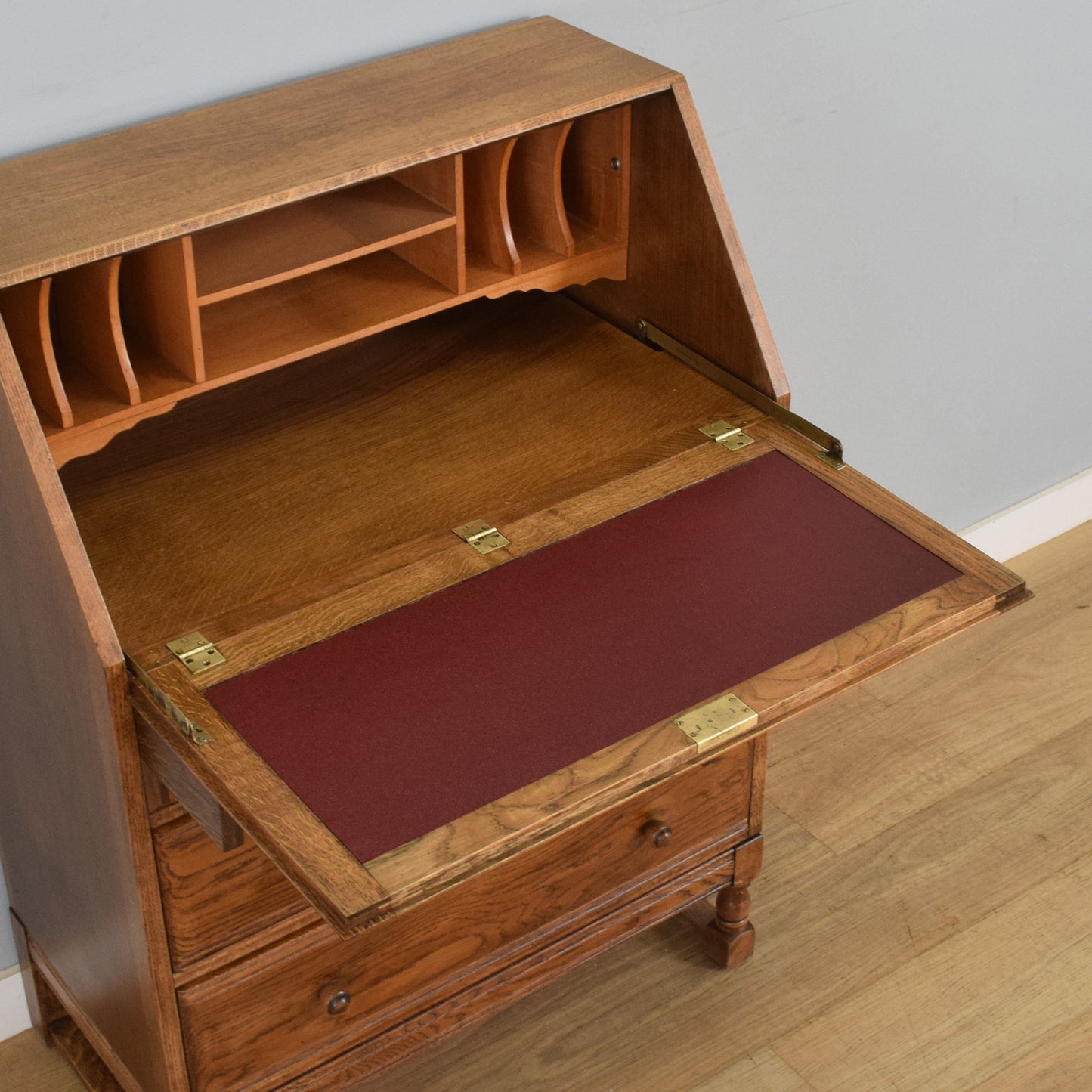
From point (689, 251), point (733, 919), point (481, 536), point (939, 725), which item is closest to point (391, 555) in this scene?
→ point (481, 536)

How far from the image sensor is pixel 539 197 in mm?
1942

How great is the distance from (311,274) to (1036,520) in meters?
1.99

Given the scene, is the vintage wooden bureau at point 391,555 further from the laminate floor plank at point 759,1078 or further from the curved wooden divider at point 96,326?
the laminate floor plank at point 759,1078

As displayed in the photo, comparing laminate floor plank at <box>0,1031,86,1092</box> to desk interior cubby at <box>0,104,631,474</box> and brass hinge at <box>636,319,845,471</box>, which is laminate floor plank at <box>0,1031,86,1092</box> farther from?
brass hinge at <box>636,319,845,471</box>

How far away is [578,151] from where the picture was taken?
204 centimetres

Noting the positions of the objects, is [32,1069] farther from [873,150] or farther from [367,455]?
[873,150]

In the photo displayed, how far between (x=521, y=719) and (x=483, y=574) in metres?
0.24

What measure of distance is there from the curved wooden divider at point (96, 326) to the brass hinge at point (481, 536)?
38 cm

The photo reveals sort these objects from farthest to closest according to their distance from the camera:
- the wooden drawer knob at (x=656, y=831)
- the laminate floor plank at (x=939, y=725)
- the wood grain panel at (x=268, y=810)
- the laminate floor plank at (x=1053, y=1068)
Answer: the laminate floor plank at (x=939, y=725)
the laminate floor plank at (x=1053, y=1068)
the wooden drawer knob at (x=656, y=831)
the wood grain panel at (x=268, y=810)

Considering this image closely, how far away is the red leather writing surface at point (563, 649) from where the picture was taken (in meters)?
1.44

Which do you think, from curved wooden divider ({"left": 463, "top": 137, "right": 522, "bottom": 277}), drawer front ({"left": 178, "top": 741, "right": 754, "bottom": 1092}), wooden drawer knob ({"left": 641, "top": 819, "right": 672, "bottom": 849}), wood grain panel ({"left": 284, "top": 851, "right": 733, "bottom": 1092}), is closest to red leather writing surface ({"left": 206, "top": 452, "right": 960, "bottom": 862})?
drawer front ({"left": 178, "top": 741, "right": 754, "bottom": 1092})

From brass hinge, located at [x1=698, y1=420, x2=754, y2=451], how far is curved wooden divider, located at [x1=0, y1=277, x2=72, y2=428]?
0.75m

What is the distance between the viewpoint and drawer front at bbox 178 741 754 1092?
1870 mm

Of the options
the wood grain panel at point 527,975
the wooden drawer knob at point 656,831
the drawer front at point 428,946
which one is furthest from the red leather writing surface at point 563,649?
the wood grain panel at point 527,975
